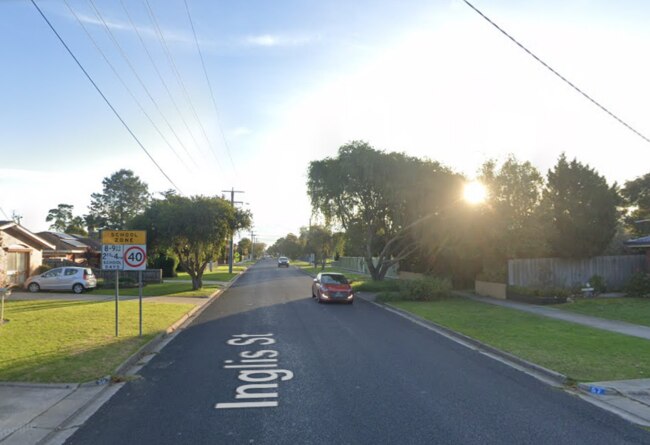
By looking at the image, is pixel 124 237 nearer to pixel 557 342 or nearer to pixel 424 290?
pixel 557 342

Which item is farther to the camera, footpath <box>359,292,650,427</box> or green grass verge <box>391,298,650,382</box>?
green grass verge <box>391,298,650,382</box>

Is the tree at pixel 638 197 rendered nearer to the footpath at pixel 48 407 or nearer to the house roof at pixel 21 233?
the house roof at pixel 21 233

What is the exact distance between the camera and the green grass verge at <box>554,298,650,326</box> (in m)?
16.0

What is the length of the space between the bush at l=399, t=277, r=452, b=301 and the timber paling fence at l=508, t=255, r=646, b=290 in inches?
135

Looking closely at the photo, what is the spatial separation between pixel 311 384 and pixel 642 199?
180 ft

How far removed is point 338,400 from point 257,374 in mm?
2141

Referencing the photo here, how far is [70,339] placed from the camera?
11.4 meters

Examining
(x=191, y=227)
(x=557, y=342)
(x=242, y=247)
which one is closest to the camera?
(x=557, y=342)

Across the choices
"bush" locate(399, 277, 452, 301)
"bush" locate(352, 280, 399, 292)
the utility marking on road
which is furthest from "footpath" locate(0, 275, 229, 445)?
"bush" locate(352, 280, 399, 292)

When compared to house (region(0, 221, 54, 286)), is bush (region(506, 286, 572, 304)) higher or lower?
lower

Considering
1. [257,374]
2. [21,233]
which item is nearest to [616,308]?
[257,374]

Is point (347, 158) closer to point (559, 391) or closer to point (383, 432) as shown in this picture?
point (559, 391)

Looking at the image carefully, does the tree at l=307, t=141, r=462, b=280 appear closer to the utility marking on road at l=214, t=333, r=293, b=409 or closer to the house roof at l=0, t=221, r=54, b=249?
the house roof at l=0, t=221, r=54, b=249

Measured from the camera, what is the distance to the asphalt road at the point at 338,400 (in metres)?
5.80
